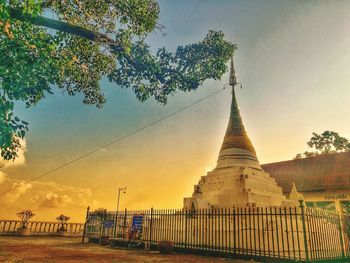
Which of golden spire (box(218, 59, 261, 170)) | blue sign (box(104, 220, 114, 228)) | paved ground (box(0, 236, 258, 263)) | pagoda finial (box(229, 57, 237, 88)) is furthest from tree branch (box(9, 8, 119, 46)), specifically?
pagoda finial (box(229, 57, 237, 88))

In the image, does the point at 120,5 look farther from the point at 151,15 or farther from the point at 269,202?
the point at 269,202

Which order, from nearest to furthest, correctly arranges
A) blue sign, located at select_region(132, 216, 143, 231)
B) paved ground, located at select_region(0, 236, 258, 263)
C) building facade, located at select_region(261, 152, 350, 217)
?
paved ground, located at select_region(0, 236, 258, 263) < blue sign, located at select_region(132, 216, 143, 231) < building facade, located at select_region(261, 152, 350, 217)

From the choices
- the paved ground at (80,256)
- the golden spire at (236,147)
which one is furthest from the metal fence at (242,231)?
the golden spire at (236,147)

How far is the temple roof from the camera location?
26500 millimetres

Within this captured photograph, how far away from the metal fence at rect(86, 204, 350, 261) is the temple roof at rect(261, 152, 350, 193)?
12.1 metres

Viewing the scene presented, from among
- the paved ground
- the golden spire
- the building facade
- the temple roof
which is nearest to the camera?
the paved ground

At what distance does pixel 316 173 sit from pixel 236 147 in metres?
12.5

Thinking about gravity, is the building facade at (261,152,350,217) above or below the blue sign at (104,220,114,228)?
above

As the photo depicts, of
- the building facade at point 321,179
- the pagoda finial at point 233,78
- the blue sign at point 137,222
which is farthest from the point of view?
the building facade at point 321,179

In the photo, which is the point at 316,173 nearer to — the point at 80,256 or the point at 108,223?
the point at 108,223

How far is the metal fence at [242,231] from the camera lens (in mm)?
11526

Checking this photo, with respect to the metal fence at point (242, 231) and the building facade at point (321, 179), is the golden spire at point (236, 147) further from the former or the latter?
the building facade at point (321, 179)

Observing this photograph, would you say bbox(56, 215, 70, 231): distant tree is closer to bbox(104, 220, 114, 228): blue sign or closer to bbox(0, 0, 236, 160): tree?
bbox(104, 220, 114, 228): blue sign

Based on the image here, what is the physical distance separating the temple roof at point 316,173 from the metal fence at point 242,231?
477 inches
